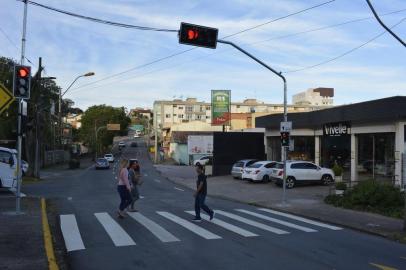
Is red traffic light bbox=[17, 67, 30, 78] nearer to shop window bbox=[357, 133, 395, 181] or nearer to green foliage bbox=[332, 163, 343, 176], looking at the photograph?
shop window bbox=[357, 133, 395, 181]

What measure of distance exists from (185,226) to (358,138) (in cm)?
1879

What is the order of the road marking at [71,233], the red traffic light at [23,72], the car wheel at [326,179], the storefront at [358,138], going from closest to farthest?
1. the road marking at [71,233]
2. the red traffic light at [23,72]
3. the storefront at [358,138]
4. the car wheel at [326,179]

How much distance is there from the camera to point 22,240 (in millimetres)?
11102

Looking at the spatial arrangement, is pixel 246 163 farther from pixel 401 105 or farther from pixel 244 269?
pixel 244 269

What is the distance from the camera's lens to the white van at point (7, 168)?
973 inches

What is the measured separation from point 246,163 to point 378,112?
568 inches

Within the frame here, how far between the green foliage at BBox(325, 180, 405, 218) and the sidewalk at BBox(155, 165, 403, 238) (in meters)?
0.68

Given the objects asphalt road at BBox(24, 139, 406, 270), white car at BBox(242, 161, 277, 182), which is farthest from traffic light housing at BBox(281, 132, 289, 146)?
white car at BBox(242, 161, 277, 182)

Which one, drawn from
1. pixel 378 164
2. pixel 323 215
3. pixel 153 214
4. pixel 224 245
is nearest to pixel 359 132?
pixel 378 164

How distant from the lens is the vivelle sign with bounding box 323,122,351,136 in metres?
31.2

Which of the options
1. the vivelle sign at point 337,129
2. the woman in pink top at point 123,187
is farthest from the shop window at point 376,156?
the woman in pink top at point 123,187

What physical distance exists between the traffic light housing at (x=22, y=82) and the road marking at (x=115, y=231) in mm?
4217

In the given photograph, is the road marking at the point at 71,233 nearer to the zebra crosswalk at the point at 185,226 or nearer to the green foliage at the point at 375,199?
the zebra crosswalk at the point at 185,226

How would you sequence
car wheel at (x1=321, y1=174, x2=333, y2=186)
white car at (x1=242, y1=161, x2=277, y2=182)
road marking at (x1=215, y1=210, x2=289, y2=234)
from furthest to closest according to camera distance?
white car at (x1=242, y1=161, x2=277, y2=182) < car wheel at (x1=321, y1=174, x2=333, y2=186) < road marking at (x1=215, y1=210, x2=289, y2=234)
